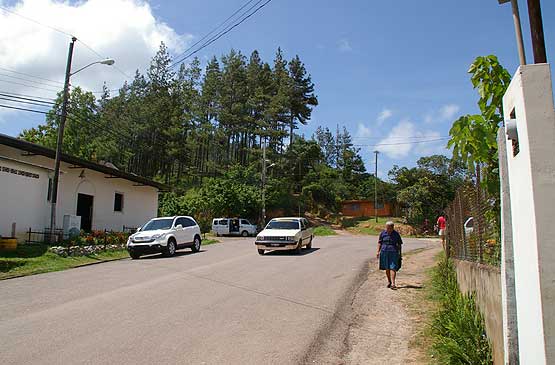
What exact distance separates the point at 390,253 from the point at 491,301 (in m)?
6.39

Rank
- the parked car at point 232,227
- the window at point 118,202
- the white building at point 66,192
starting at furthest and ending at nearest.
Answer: the parked car at point 232,227
the window at point 118,202
the white building at point 66,192

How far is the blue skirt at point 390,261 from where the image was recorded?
37.2 ft

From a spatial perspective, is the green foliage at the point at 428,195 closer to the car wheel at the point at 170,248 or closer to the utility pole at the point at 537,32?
the car wheel at the point at 170,248

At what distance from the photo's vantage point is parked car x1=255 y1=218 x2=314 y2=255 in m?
19.2

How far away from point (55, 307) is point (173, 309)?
236 centimetres

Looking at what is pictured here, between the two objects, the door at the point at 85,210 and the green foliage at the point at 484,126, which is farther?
the door at the point at 85,210

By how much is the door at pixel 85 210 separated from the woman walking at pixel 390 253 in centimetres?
2002

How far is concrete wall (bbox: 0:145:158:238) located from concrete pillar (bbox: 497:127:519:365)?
1969 centimetres

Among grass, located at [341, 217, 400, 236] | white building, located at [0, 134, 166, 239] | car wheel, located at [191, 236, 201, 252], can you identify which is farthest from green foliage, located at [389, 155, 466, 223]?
car wheel, located at [191, 236, 201, 252]

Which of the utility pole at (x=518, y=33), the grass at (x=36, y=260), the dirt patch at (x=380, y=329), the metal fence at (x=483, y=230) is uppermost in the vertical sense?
the utility pole at (x=518, y=33)

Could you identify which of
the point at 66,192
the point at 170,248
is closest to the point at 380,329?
the point at 170,248

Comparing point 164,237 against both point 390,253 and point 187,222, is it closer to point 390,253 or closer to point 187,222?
point 187,222

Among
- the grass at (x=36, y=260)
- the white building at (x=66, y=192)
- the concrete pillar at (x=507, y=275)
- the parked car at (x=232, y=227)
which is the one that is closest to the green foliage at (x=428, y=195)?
the parked car at (x=232, y=227)

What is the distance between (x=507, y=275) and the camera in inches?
156
